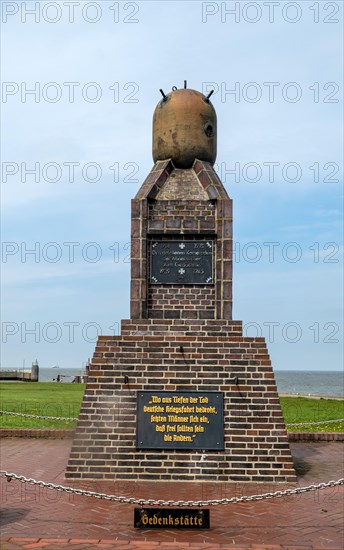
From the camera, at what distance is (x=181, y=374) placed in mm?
9852

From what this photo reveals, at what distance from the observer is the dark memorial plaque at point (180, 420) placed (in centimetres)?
960

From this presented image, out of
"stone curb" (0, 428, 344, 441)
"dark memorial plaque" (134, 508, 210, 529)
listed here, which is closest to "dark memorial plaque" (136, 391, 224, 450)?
"dark memorial plaque" (134, 508, 210, 529)

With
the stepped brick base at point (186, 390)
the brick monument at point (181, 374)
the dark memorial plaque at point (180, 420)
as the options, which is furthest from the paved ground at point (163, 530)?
the dark memorial plaque at point (180, 420)

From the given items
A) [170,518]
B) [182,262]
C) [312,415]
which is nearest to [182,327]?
[182,262]

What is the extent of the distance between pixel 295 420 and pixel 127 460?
8.59 m

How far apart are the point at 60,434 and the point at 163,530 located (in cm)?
821

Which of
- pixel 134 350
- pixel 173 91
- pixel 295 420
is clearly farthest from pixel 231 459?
pixel 295 420

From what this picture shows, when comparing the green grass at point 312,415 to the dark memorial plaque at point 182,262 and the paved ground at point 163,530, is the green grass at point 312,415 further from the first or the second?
the dark memorial plaque at point 182,262

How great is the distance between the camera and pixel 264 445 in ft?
31.3

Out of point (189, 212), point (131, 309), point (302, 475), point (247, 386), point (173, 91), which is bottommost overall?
point (302, 475)

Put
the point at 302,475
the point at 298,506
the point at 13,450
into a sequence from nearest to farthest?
the point at 298,506, the point at 302,475, the point at 13,450

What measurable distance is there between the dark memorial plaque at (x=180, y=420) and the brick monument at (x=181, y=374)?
0.02m

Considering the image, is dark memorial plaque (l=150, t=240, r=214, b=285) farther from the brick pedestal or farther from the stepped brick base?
the stepped brick base

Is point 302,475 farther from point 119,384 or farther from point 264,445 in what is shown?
point 119,384
